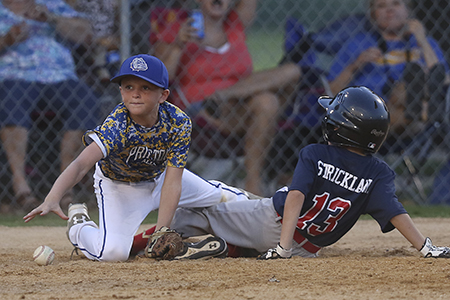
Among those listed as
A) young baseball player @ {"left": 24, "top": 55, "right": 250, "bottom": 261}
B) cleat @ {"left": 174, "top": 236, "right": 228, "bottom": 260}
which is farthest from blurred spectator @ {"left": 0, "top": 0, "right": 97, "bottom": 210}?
cleat @ {"left": 174, "top": 236, "right": 228, "bottom": 260}

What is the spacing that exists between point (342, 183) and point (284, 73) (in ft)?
8.83

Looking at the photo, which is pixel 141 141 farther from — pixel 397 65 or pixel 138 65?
pixel 397 65

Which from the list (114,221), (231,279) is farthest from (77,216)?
(231,279)

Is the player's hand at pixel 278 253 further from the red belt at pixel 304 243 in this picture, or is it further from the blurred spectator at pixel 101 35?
the blurred spectator at pixel 101 35

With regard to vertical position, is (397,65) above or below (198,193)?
above

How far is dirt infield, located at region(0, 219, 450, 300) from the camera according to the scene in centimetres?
210

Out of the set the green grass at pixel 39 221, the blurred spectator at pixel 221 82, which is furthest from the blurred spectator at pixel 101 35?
the green grass at pixel 39 221

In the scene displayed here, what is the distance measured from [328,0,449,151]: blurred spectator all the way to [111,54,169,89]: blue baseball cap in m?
2.78

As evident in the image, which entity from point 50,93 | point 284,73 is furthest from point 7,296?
point 284,73

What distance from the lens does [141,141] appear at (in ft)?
10.3

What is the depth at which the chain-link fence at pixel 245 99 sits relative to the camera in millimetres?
5246

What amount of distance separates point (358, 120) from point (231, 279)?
99cm

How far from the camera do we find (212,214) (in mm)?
3453

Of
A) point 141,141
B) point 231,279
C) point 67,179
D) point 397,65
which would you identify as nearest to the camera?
point 231,279
